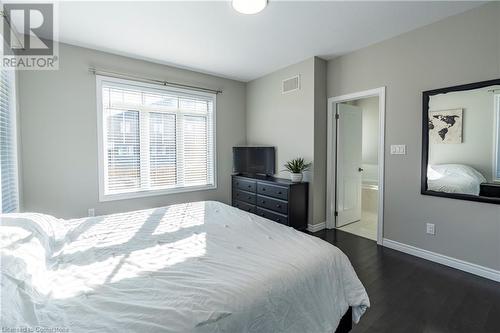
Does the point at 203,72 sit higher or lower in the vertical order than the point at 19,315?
higher

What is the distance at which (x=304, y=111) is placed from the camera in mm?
3697

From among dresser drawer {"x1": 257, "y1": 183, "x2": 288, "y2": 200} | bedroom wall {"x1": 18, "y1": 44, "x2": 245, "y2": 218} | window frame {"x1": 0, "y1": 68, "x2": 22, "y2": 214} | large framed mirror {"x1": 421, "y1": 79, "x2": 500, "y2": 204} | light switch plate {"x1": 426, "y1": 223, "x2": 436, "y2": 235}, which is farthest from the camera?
dresser drawer {"x1": 257, "y1": 183, "x2": 288, "y2": 200}

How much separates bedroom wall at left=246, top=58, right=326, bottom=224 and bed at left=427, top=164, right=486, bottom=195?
1.41 m

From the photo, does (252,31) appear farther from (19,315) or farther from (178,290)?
(19,315)

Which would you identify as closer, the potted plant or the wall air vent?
the potted plant

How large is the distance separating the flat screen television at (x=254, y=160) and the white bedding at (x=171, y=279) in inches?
94.5

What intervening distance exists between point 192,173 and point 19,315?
3.46 m

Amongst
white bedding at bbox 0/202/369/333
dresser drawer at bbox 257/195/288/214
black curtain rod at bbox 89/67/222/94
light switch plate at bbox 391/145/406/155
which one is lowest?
dresser drawer at bbox 257/195/288/214

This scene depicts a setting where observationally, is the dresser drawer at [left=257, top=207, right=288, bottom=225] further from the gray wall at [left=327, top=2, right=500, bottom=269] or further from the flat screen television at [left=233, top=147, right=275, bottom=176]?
the gray wall at [left=327, top=2, right=500, bottom=269]

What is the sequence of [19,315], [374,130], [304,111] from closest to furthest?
[19,315], [304,111], [374,130]

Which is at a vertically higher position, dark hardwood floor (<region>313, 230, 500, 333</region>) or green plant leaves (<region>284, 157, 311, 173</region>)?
green plant leaves (<region>284, 157, 311, 173</region>)

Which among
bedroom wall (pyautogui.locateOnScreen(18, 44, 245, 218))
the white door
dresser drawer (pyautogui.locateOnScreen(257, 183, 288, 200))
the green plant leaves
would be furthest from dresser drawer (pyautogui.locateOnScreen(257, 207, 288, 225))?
bedroom wall (pyautogui.locateOnScreen(18, 44, 245, 218))

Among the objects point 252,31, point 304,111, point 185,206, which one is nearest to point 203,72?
point 252,31

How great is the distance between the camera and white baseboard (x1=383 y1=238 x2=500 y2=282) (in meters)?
2.30
